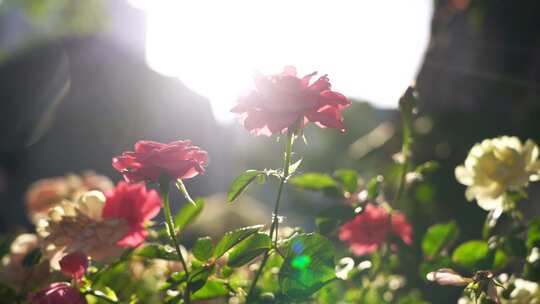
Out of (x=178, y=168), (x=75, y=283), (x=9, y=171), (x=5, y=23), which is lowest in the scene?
(x=5, y=23)

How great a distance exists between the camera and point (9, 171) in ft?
21.2

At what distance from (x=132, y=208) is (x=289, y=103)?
318 mm

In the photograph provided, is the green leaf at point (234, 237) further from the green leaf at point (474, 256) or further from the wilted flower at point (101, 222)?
the green leaf at point (474, 256)

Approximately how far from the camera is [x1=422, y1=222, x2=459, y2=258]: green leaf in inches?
37.6

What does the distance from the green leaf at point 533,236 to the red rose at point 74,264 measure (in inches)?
26.7

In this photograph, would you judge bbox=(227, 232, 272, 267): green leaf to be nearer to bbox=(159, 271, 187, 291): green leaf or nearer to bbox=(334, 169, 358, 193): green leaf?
bbox=(159, 271, 187, 291): green leaf

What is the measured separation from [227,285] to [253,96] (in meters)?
0.27

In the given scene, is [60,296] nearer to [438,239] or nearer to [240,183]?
[240,183]

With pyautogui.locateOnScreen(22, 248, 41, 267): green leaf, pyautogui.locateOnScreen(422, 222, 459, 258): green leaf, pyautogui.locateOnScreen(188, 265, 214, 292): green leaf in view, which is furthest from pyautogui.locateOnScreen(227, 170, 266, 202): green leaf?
pyautogui.locateOnScreen(422, 222, 459, 258): green leaf

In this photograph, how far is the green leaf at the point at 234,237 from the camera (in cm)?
65

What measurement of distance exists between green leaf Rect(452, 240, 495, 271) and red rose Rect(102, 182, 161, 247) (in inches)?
19.8

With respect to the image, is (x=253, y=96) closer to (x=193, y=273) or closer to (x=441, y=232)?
(x=193, y=273)

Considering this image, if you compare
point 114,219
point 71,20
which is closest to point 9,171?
point 71,20

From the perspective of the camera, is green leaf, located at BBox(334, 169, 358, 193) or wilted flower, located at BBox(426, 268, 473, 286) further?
green leaf, located at BBox(334, 169, 358, 193)
